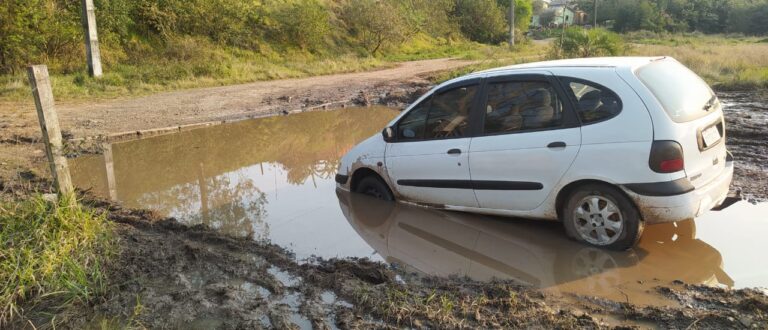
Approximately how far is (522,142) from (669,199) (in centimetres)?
132

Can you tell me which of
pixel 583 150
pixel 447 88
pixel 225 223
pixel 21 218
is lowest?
pixel 225 223

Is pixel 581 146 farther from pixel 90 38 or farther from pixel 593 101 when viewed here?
pixel 90 38

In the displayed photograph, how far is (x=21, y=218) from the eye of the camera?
491 cm

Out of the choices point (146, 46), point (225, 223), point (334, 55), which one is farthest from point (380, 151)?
point (334, 55)

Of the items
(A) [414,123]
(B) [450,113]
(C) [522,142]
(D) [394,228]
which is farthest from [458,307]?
(A) [414,123]

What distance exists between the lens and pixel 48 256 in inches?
171

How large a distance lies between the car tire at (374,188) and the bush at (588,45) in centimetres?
1552

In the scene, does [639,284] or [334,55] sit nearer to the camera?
[639,284]

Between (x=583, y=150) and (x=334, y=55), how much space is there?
2628 cm

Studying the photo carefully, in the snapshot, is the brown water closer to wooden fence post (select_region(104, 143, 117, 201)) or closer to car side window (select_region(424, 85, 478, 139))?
wooden fence post (select_region(104, 143, 117, 201))

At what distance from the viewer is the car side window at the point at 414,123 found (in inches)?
235

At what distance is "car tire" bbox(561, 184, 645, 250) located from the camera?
456 cm

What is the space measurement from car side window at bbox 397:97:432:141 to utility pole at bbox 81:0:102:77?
15769mm

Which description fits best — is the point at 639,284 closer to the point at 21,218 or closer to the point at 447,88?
the point at 447,88
